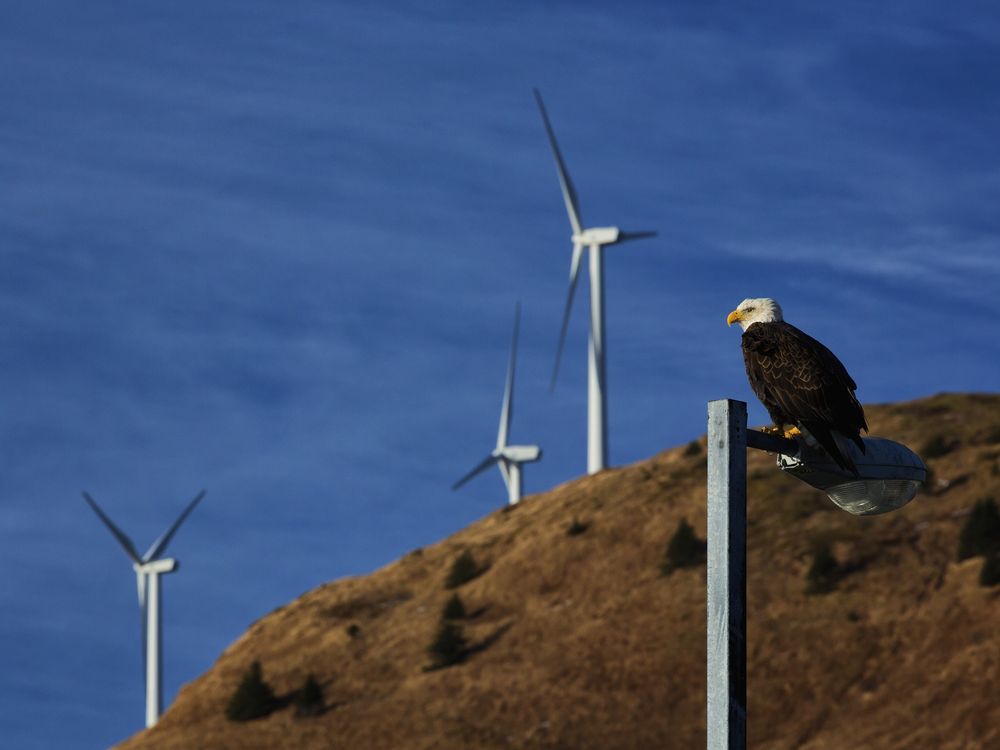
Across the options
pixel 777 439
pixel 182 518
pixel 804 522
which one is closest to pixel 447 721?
pixel 804 522

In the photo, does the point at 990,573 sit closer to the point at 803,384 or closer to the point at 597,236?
the point at 597,236

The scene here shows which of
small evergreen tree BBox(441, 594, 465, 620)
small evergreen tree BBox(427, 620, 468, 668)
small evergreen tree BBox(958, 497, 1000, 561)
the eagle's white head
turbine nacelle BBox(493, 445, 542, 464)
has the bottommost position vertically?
the eagle's white head

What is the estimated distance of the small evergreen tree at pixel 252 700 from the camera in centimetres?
8019

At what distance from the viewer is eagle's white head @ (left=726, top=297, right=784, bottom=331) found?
18703 mm

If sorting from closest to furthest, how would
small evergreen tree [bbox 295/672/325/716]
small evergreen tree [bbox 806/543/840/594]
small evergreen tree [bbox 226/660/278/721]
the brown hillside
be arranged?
1. the brown hillside
2. small evergreen tree [bbox 806/543/840/594]
3. small evergreen tree [bbox 295/672/325/716]
4. small evergreen tree [bbox 226/660/278/721]

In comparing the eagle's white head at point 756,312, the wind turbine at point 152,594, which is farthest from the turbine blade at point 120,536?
the eagle's white head at point 756,312

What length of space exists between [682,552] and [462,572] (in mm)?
13897

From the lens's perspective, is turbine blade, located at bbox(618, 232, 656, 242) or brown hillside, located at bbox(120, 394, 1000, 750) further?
turbine blade, located at bbox(618, 232, 656, 242)

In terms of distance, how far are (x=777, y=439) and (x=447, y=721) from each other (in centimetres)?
6131

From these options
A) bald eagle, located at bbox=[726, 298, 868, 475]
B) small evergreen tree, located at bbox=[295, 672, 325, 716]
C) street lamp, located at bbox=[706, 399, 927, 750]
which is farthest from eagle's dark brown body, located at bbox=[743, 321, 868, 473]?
small evergreen tree, located at bbox=[295, 672, 325, 716]

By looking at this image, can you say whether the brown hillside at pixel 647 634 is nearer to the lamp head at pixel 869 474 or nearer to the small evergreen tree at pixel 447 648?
the small evergreen tree at pixel 447 648

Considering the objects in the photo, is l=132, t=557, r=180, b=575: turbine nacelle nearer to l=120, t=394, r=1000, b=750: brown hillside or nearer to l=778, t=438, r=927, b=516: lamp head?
l=120, t=394, r=1000, b=750: brown hillside

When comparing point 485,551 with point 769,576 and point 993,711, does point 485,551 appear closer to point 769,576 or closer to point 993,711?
point 769,576

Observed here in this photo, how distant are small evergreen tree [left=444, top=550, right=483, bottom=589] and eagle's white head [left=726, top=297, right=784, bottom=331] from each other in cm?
7174
